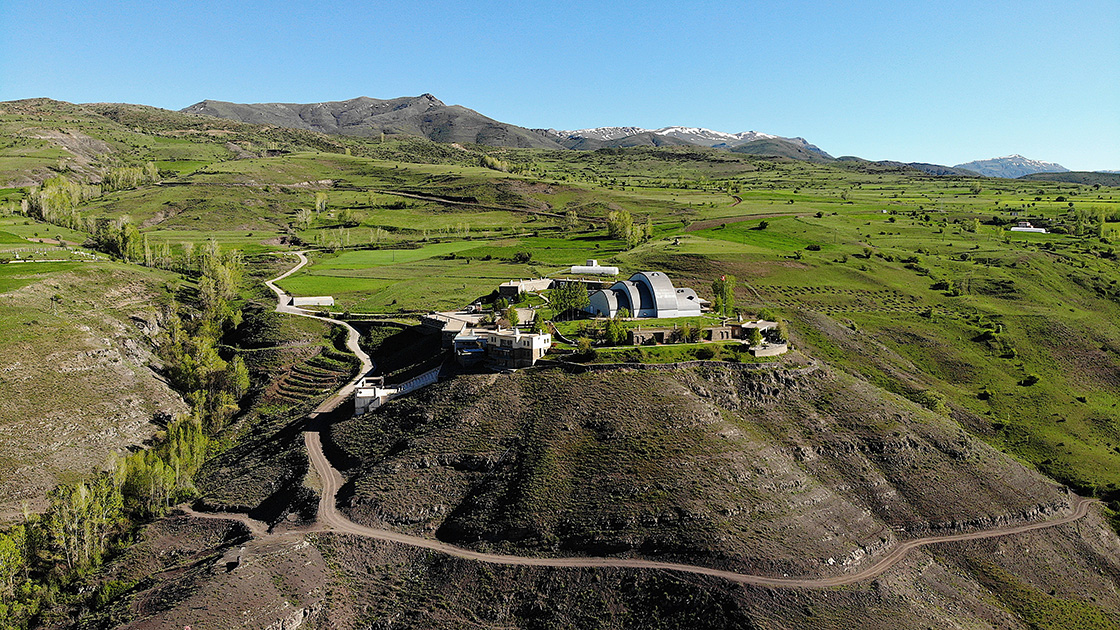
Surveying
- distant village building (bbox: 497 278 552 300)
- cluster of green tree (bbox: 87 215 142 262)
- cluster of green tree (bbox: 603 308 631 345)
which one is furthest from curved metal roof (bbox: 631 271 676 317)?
cluster of green tree (bbox: 87 215 142 262)

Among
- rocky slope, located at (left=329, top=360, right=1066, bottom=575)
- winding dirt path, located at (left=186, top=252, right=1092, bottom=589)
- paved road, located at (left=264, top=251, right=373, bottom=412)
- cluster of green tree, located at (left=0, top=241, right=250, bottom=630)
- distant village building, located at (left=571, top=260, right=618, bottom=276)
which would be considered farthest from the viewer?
distant village building, located at (left=571, top=260, right=618, bottom=276)

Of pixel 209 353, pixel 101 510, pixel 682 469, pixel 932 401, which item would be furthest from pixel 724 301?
pixel 101 510

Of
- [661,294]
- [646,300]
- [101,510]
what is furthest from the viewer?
[646,300]

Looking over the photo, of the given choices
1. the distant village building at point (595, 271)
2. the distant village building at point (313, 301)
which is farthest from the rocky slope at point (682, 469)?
the distant village building at point (313, 301)

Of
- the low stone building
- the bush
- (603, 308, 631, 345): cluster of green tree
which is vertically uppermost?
(603, 308, 631, 345): cluster of green tree

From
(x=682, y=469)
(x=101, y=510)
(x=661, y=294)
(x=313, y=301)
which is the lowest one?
(x=101, y=510)

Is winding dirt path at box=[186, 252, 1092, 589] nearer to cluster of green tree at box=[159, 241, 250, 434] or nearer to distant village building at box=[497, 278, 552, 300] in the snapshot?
cluster of green tree at box=[159, 241, 250, 434]

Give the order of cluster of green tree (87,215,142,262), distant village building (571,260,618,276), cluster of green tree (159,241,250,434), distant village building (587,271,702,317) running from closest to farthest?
1. cluster of green tree (159,241,250,434)
2. distant village building (587,271,702,317)
3. distant village building (571,260,618,276)
4. cluster of green tree (87,215,142,262)

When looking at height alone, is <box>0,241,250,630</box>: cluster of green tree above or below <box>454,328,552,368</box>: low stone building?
below

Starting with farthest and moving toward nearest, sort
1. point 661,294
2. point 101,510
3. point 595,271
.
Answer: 1. point 595,271
2. point 661,294
3. point 101,510

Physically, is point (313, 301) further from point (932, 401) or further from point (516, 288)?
point (932, 401)
